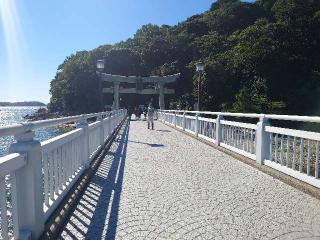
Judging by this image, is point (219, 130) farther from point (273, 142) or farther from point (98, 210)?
point (98, 210)

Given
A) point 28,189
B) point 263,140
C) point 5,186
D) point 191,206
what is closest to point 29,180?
point 28,189

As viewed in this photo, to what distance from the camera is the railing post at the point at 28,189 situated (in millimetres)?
3453

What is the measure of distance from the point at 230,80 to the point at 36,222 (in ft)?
187

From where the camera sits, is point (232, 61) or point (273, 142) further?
point (232, 61)

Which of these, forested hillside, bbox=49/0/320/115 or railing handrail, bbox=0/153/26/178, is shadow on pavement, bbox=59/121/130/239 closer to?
railing handrail, bbox=0/153/26/178

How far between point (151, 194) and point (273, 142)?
3.95 m

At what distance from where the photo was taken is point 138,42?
9269 centimetres

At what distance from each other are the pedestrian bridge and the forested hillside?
30795mm

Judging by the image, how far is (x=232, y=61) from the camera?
58.6 m

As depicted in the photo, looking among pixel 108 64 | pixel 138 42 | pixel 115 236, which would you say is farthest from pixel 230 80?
pixel 115 236

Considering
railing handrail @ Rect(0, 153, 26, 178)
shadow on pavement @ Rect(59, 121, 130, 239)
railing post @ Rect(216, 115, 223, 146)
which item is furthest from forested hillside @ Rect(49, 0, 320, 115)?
railing handrail @ Rect(0, 153, 26, 178)

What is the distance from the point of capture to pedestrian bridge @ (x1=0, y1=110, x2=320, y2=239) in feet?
11.7

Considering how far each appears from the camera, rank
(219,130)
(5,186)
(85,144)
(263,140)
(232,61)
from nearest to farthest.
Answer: (5,186)
(85,144)
(263,140)
(219,130)
(232,61)

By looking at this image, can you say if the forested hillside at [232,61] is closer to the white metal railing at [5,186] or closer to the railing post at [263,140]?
the railing post at [263,140]
